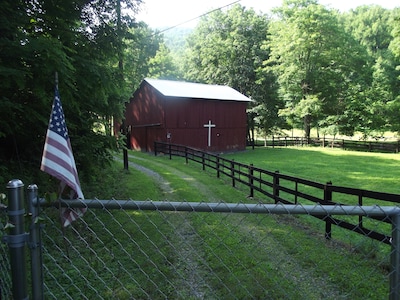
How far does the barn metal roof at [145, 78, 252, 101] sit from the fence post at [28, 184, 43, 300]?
2523cm

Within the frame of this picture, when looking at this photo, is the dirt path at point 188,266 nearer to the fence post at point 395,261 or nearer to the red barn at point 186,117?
the fence post at point 395,261

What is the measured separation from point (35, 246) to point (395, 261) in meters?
2.13

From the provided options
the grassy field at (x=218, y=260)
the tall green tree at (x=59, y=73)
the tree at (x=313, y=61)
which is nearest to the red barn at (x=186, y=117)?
the tree at (x=313, y=61)

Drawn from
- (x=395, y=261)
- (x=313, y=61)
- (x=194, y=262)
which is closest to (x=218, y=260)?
(x=194, y=262)

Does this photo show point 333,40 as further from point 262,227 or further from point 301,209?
point 301,209

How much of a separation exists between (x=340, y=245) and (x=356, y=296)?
7.10ft

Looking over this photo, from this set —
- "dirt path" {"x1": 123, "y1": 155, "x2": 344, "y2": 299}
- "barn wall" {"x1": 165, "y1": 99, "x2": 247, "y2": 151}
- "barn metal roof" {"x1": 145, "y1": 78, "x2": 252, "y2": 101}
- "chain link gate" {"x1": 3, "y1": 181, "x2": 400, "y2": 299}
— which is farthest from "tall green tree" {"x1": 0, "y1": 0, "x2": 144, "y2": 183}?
"barn metal roof" {"x1": 145, "y1": 78, "x2": 252, "y2": 101}

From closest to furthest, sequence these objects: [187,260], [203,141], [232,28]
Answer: [187,260]
[203,141]
[232,28]

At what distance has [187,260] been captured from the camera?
5.43 meters

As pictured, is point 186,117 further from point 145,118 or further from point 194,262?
point 194,262

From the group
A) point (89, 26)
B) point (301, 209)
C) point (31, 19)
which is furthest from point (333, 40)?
point (301, 209)

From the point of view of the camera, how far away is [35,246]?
6.46 ft

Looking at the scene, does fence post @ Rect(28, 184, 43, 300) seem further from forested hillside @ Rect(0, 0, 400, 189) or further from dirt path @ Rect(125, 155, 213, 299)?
forested hillside @ Rect(0, 0, 400, 189)

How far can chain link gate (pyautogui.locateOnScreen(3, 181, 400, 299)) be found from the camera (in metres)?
1.96
